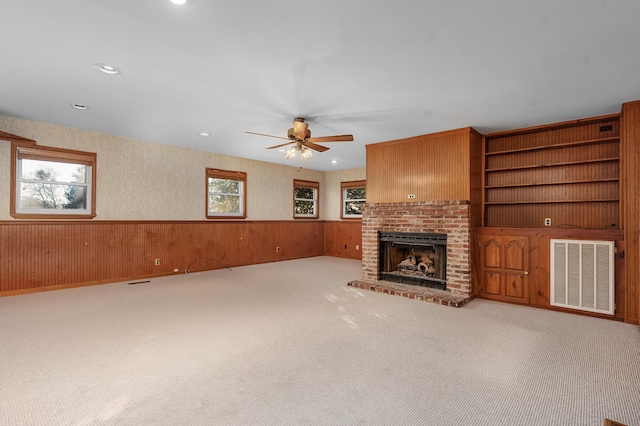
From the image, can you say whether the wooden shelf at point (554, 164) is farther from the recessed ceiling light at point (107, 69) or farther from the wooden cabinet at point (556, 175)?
the recessed ceiling light at point (107, 69)

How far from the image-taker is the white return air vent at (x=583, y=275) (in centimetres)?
376

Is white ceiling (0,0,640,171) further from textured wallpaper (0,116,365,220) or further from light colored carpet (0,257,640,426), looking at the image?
light colored carpet (0,257,640,426)

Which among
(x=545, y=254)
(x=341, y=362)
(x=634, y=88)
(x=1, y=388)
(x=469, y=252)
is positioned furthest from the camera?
(x=469, y=252)

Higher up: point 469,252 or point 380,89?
point 380,89

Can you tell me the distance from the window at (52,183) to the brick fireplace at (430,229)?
4.65 metres

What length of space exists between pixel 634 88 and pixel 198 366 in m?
4.85

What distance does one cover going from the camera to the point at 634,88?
3279 millimetres

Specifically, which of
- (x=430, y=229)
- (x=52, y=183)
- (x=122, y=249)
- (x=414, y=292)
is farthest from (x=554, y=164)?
(x=52, y=183)

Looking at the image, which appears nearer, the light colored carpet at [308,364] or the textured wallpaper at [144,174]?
the light colored carpet at [308,364]

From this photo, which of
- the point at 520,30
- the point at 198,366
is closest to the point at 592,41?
the point at 520,30

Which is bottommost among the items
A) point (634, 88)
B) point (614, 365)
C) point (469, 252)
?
point (614, 365)

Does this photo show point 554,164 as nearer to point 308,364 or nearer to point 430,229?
point 430,229

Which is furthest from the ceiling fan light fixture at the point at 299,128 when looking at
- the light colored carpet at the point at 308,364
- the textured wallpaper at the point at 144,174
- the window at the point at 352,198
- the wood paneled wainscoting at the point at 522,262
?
the window at the point at 352,198

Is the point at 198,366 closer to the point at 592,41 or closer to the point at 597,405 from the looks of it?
the point at 597,405
